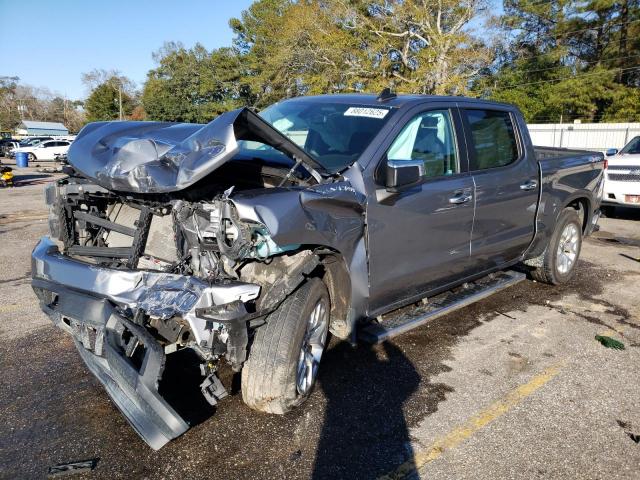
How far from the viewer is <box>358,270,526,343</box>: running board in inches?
157

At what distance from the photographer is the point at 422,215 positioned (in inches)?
160

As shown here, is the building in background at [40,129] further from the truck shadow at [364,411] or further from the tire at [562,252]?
the truck shadow at [364,411]

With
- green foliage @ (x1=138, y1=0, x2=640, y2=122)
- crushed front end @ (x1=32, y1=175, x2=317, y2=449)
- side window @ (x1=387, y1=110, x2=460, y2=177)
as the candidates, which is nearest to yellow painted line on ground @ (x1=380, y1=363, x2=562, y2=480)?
crushed front end @ (x1=32, y1=175, x2=317, y2=449)

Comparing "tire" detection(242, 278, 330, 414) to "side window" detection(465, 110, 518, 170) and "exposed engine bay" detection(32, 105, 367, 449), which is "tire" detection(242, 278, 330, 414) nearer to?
"exposed engine bay" detection(32, 105, 367, 449)

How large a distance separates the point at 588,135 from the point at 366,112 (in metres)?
27.7

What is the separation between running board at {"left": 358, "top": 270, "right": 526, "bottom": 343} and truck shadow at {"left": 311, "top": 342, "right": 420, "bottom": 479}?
25 cm

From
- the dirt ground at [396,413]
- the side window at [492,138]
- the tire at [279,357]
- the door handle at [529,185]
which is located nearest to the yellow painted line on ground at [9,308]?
the dirt ground at [396,413]

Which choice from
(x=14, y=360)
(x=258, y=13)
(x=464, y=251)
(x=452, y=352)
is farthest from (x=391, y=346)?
(x=258, y=13)

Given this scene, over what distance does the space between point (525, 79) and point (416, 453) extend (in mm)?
44226

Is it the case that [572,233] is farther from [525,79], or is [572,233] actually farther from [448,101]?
[525,79]

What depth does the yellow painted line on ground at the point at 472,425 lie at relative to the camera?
2.98 metres

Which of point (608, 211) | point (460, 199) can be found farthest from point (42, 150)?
point (460, 199)

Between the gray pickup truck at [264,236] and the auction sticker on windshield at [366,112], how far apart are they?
0.01 meters

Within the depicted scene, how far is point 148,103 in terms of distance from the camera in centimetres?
5522
